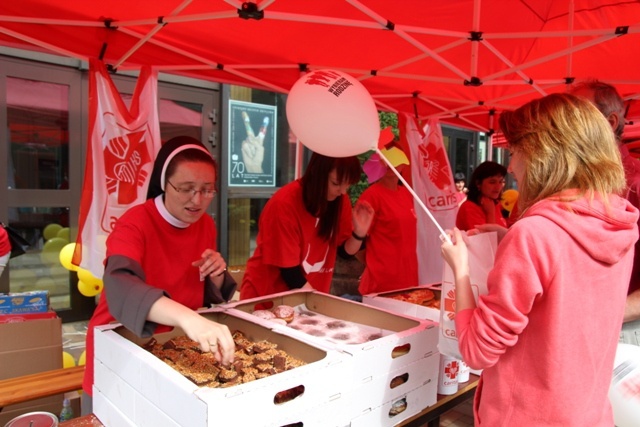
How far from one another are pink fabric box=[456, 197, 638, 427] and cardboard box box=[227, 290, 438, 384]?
293mm

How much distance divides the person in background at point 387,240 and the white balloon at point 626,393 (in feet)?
5.59

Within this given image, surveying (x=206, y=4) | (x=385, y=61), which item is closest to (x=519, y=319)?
(x=206, y=4)

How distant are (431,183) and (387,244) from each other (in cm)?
95

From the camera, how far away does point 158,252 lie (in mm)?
1522

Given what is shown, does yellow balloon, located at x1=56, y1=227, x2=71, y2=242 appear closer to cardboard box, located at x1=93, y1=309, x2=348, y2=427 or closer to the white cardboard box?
cardboard box, located at x1=93, y1=309, x2=348, y2=427

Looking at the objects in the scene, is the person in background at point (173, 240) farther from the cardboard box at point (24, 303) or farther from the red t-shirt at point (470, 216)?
the red t-shirt at point (470, 216)

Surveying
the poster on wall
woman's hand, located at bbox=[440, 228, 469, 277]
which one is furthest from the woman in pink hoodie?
the poster on wall

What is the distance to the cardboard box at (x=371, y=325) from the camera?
1.24 metres

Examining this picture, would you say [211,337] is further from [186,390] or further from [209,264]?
[209,264]

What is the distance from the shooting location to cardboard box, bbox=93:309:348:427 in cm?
93

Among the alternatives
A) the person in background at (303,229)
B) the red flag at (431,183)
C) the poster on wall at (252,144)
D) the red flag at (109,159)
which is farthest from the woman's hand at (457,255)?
the poster on wall at (252,144)

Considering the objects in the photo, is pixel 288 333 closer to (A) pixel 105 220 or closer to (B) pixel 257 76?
(A) pixel 105 220

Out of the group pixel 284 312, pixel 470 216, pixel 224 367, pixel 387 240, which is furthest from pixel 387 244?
pixel 224 367

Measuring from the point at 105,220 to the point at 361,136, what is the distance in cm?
159
